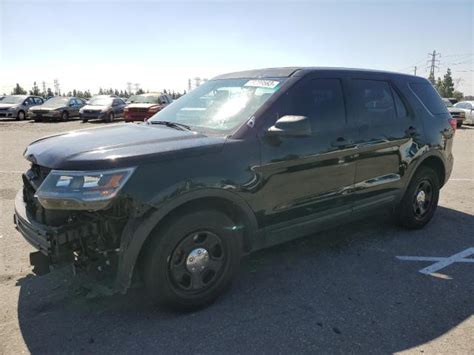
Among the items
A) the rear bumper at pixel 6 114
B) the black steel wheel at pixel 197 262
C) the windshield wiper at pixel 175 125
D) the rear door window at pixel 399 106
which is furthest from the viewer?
the rear bumper at pixel 6 114

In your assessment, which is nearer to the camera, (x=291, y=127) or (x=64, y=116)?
(x=291, y=127)

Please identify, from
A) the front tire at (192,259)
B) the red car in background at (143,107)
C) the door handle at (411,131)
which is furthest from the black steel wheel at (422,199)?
the red car in background at (143,107)

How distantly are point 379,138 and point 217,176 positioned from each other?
209 cm

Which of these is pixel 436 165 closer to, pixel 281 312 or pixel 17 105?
pixel 281 312

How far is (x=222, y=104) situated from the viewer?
3.88m

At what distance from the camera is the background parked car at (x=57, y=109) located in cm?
2455

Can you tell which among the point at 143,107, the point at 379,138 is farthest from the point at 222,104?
the point at 143,107

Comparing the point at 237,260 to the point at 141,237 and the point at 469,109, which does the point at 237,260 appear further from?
the point at 469,109

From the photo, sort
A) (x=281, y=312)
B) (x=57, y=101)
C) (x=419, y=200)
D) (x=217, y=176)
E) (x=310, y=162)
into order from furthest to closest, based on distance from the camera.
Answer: (x=57, y=101)
(x=419, y=200)
(x=310, y=162)
(x=281, y=312)
(x=217, y=176)

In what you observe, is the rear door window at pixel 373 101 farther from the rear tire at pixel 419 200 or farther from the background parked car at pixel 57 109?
the background parked car at pixel 57 109

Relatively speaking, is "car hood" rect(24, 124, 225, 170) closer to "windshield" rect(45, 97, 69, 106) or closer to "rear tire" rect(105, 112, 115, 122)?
"rear tire" rect(105, 112, 115, 122)

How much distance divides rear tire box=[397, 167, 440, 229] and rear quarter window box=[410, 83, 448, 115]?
2.48ft

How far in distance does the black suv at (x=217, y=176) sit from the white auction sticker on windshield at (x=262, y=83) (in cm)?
2

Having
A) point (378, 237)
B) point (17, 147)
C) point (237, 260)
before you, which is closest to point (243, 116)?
point (237, 260)
